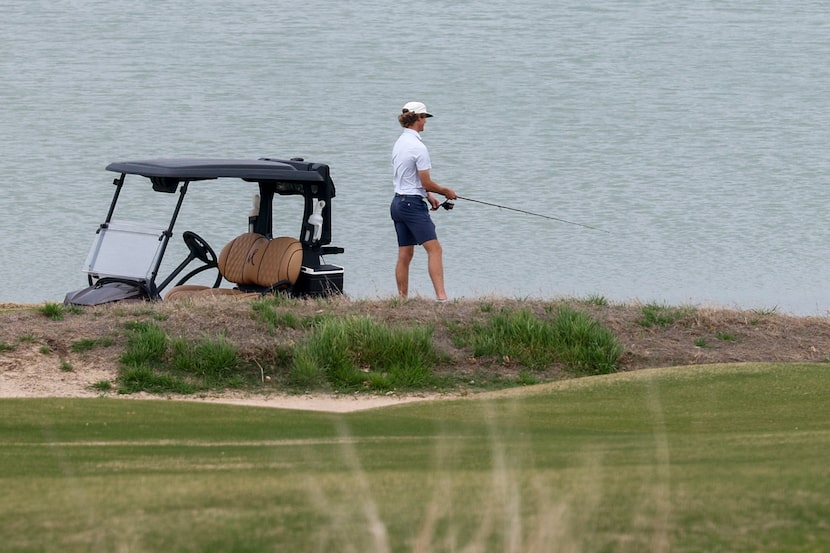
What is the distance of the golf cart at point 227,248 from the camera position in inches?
437

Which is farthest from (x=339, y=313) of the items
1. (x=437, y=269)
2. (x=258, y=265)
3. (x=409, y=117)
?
(x=409, y=117)

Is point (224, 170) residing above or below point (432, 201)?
above

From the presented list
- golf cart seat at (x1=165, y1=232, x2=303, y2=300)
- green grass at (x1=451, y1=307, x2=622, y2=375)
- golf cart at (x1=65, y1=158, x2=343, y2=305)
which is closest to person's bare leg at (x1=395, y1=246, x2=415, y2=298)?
golf cart at (x1=65, y1=158, x2=343, y2=305)

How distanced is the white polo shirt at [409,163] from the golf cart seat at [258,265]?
970 millimetres

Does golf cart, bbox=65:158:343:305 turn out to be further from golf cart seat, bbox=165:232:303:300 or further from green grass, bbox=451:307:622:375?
green grass, bbox=451:307:622:375

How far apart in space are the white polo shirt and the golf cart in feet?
1.80

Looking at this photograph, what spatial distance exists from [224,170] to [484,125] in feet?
66.6

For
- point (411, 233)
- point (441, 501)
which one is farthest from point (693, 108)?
point (441, 501)

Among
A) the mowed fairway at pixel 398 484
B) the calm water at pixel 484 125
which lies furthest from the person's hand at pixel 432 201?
the calm water at pixel 484 125

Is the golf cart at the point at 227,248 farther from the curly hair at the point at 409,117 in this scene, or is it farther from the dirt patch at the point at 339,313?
the curly hair at the point at 409,117

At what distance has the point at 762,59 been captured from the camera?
114 ft

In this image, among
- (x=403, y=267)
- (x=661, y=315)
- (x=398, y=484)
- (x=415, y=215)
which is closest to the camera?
(x=398, y=484)

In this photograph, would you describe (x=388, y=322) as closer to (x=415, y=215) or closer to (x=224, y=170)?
(x=415, y=215)

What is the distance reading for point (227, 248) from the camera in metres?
11.6
